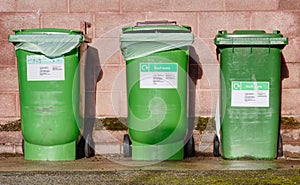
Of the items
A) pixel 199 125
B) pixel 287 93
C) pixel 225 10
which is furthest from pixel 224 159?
pixel 225 10

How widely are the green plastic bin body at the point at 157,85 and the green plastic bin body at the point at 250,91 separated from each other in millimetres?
423

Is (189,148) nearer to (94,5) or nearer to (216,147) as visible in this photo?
(216,147)

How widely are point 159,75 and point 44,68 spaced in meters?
1.12

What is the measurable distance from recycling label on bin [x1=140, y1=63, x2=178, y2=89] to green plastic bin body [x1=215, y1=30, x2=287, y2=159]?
526mm

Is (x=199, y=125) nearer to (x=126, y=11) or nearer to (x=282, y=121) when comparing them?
(x=282, y=121)

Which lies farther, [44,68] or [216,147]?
[216,147]

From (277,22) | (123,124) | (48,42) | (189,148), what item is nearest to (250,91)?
(189,148)

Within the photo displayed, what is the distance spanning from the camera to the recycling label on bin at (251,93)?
5.96 metres

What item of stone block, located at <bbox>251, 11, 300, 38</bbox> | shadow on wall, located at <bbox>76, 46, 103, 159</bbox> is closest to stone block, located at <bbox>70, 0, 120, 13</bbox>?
shadow on wall, located at <bbox>76, 46, 103, 159</bbox>

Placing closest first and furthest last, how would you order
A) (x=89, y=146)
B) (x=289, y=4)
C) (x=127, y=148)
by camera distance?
(x=127, y=148) → (x=89, y=146) → (x=289, y=4)

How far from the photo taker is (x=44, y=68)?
233 inches

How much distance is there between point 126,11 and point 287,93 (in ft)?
6.66

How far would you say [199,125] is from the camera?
22.0 ft

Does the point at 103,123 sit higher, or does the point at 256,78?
the point at 256,78
